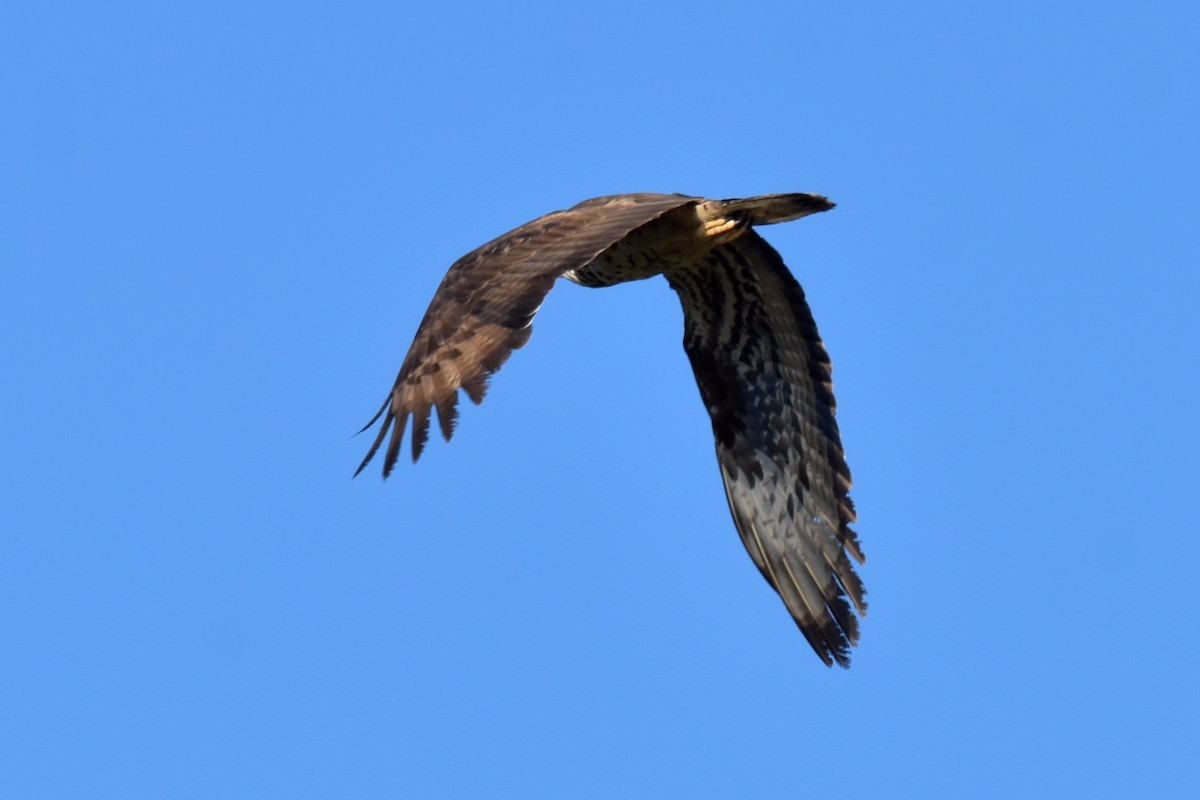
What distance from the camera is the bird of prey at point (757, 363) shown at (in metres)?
12.9

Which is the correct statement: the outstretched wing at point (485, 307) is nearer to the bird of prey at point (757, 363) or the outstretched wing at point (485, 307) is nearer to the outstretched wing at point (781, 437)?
the bird of prey at point (757, 363)

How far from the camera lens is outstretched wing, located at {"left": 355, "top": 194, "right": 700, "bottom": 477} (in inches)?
427

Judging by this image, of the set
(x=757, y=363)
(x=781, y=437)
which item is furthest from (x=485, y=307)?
(x=781, y=437)

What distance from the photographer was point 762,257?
1386 cm

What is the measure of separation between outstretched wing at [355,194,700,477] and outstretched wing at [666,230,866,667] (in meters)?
1.71

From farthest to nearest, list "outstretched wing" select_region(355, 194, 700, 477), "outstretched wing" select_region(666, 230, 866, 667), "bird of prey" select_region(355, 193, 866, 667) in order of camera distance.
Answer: "outstretched wing" select_region(666, 230, 866, 667)
"bird of prey" select_region(355, 193, 866, 667)
"outstretched wing" select_region(355, 194, 700, 477)

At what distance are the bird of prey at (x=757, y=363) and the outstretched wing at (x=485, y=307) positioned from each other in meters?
0.03

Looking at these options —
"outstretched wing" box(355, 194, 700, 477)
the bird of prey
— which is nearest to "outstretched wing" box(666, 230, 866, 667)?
the bird of prey

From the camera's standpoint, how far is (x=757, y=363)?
576 inches

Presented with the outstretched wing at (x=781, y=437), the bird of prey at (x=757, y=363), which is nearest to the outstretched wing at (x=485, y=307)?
the bird of prey at (x=757, y=363)

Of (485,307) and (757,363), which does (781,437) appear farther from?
(485,307)

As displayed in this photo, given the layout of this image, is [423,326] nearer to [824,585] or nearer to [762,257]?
[762,257]

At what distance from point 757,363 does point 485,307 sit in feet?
11.9

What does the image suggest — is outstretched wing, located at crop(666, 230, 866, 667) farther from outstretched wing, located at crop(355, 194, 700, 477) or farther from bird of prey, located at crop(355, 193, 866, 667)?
outstretched wing, located at crop(355, 194, 700, 477)
